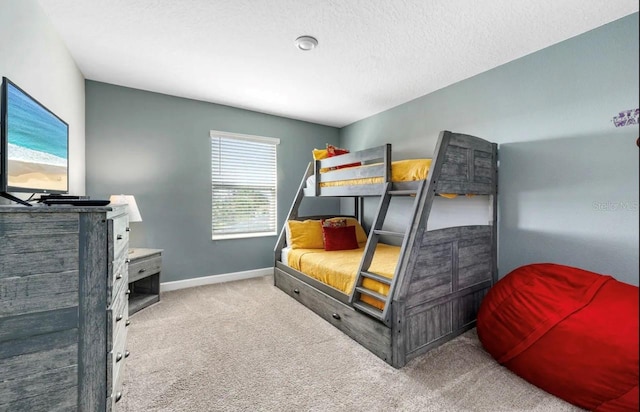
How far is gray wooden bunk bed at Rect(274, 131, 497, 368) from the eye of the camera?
6.63 feet

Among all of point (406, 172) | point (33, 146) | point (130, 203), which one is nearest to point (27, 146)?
point (33, 146)

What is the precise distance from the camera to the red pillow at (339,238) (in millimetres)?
3477

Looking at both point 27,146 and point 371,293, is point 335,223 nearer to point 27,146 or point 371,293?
point 371,293

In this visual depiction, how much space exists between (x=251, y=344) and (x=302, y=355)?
17.3 inches

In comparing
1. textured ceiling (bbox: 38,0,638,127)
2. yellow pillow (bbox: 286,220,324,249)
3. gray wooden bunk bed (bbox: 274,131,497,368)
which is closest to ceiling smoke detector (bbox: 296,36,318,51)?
textured ceiling (bbox: 38,0,638,127)

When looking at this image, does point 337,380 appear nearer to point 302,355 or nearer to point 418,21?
point 302,355

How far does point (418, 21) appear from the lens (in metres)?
2.07

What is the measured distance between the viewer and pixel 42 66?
6.53 ft

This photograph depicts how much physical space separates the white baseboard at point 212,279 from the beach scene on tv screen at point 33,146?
1.90m

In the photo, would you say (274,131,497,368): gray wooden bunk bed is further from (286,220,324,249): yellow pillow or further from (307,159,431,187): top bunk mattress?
(286,220,324,249): yellow pillow

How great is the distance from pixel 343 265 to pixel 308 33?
1.96 meters

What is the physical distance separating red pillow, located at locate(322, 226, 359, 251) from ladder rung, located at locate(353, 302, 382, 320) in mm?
1221

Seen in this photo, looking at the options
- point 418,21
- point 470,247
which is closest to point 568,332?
point 470,247

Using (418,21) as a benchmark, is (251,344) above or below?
below
